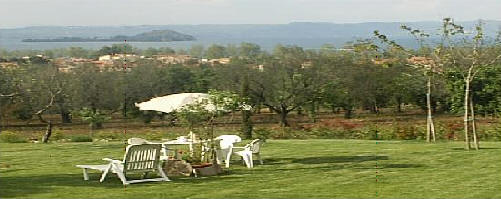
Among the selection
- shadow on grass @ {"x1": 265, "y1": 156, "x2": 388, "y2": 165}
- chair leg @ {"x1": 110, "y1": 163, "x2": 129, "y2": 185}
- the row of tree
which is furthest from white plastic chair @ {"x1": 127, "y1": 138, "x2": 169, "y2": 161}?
the row of tree

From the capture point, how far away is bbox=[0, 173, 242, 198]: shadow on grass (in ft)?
29.5

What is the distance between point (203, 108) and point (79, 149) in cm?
639

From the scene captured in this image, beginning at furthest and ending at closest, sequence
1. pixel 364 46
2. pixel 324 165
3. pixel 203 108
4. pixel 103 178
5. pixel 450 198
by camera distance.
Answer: pixel 364 46 < pixel 324 165 < pixel 203 108 < pixel 103 178 < pixel 450 198

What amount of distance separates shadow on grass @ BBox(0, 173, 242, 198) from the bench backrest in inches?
9.3

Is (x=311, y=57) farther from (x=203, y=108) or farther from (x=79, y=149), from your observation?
(x=203, y=108)

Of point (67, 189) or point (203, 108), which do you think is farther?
point (203, 108)

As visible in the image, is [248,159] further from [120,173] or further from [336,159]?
[120,173]

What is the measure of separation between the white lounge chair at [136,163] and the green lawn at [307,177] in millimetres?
159

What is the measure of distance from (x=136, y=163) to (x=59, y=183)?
3.46ft

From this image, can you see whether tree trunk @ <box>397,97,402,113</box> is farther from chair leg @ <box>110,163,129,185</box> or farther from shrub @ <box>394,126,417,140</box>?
chair leg @ <box>110,163,129,185</box>

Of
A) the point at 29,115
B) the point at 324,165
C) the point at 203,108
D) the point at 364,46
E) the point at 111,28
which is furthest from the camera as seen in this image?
the point at 111,28

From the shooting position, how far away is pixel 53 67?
43000 millimetres

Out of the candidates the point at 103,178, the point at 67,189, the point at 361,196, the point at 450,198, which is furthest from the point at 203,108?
the point at 450,198

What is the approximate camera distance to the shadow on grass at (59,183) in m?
8.99
